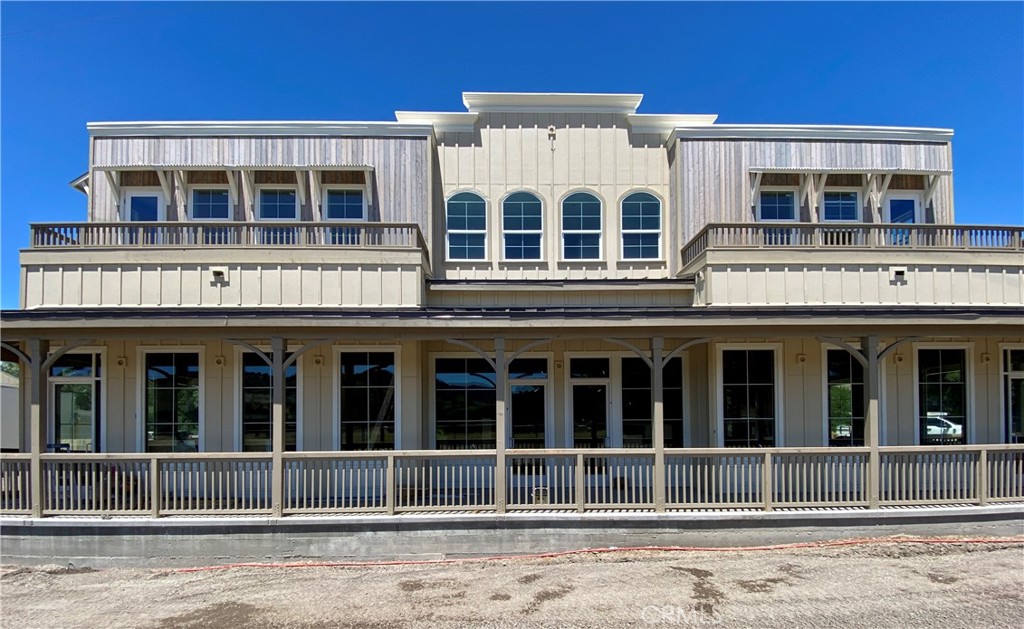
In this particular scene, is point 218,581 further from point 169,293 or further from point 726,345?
point 726,345

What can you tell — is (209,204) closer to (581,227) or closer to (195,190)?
(195,190)

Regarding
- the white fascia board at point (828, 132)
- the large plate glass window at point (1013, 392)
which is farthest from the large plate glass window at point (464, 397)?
the large plate glass window at point (1013, 392)

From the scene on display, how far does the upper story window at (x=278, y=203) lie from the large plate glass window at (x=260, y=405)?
3.53 m

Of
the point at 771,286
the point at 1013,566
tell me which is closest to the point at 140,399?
the point at 771,286

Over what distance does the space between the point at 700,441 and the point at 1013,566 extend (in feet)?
14.9

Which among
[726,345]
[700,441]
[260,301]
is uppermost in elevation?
[260,301]

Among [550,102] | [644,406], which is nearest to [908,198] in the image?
[644,406]

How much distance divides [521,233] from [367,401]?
515 cm

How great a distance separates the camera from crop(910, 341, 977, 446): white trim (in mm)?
10156

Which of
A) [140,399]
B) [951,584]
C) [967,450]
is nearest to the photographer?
[951,584]

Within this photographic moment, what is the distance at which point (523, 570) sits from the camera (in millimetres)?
7363

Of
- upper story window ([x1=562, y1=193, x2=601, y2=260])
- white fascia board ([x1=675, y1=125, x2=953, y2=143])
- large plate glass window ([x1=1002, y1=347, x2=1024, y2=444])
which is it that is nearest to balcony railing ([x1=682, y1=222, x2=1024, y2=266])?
large plate glass window ([x1=1002, y1=347, x2=1024, y2=444])

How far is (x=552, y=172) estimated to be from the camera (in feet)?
41.1

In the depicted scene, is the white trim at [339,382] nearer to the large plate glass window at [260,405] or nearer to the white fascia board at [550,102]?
the large plate glass window at [260,405]
